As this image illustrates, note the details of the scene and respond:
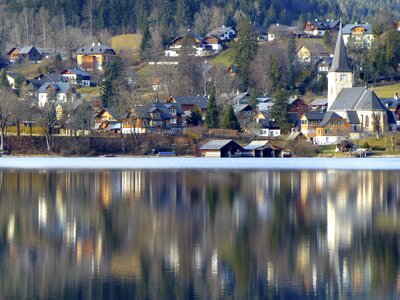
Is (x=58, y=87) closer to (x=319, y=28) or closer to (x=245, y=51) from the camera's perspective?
(x=245, y=51)

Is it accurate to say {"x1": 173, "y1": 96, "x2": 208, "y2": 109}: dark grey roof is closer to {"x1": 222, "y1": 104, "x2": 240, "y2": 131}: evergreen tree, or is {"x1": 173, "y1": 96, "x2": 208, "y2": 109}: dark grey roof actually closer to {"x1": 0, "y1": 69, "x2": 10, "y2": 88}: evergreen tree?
{"x1": 222, "y1": 104, "x2": 240, "y2": 131}: evergreen tree

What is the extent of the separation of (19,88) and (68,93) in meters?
8.54

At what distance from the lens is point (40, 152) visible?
289 feet

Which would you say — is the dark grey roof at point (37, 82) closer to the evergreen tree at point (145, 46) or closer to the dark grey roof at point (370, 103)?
the evergreen tree at point (145, 46)

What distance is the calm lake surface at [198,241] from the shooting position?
797 inches

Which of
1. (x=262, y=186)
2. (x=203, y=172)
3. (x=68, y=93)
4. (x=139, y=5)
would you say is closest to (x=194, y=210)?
(x=262, y=186)

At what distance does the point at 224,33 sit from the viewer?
15225 centimetres

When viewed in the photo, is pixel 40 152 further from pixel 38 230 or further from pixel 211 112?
pixel 38 230

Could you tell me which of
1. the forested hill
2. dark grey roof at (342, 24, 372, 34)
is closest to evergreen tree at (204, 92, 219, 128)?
dark grey roof at (342, 24, 372, 34)

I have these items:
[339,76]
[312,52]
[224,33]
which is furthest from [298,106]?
[224,33]

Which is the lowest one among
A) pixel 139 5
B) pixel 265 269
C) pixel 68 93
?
pixel 265 269

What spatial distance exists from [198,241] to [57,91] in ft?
A: 319

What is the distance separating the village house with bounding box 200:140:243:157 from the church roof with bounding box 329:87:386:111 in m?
16.3

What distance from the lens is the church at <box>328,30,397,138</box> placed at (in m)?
98.5
